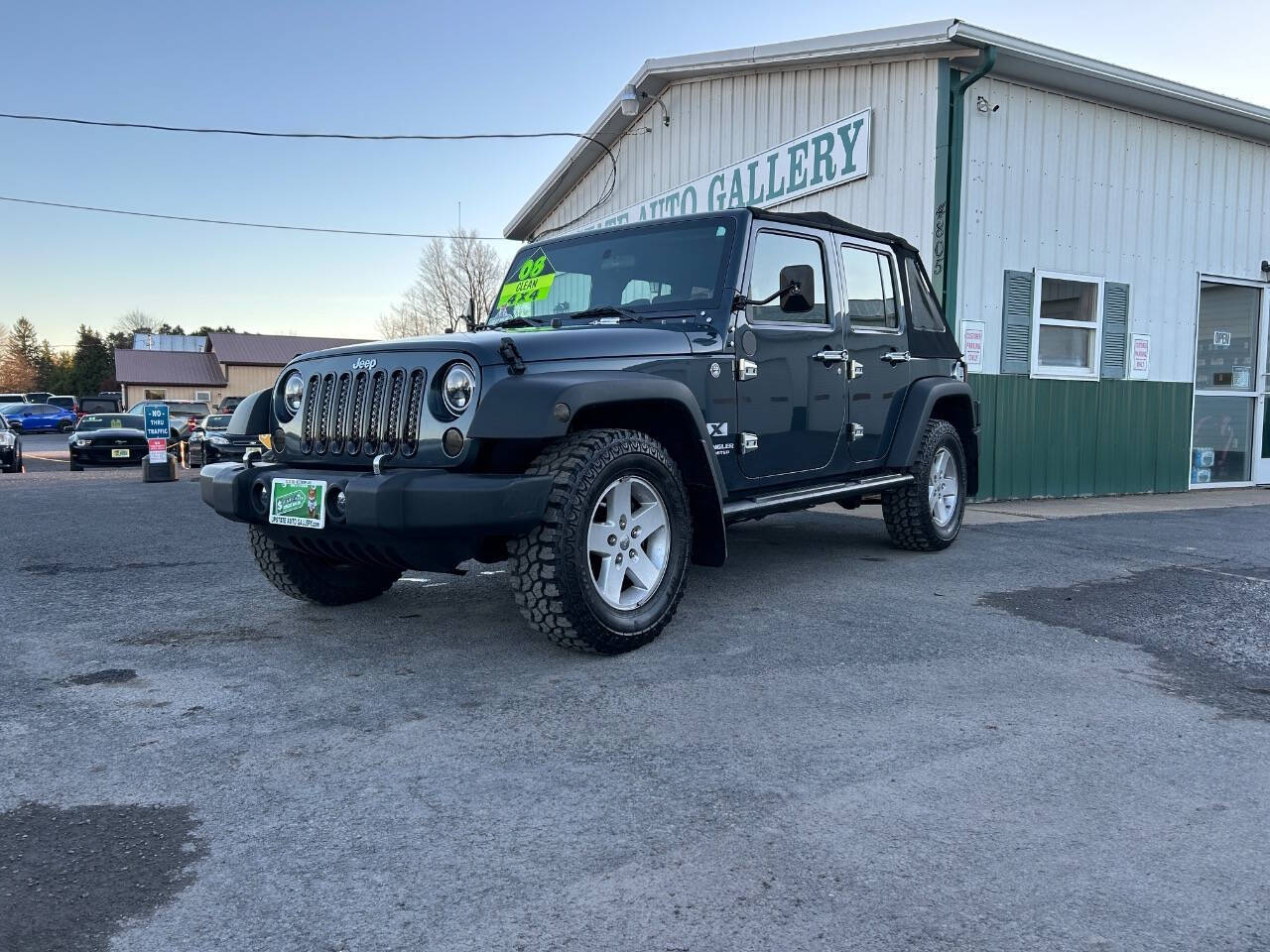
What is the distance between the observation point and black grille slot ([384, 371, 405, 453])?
379 centimetres

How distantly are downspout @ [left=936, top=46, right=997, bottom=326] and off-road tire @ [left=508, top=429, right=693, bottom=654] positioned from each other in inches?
245

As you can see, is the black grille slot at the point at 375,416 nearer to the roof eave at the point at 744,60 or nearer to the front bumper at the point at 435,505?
the front bumper at the point at 435,505

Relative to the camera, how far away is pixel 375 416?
3873 mm

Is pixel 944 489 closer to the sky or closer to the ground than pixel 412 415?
closer to the ground

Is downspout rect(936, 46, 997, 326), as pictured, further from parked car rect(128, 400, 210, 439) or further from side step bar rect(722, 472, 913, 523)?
parked car rect(128, 400, 210, 439)

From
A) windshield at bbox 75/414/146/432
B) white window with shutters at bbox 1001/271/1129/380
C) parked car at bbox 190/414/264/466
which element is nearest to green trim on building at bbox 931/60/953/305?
white window with shutters at bbox 1001/271/1129/380

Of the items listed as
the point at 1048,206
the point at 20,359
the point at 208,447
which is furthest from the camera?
the point at 20,359

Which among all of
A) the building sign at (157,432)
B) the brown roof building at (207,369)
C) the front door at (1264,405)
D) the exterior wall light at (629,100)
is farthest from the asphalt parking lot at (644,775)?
the brown roof building at (207,369)

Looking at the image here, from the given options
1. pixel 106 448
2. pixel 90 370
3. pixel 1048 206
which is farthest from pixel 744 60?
pixel 90 370

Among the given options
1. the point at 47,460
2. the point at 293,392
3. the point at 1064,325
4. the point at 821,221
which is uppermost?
the point at 821,221

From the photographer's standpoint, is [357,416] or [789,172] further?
[789,172]

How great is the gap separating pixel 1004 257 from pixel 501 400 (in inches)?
305

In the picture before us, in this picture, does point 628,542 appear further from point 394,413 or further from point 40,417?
point 40,417

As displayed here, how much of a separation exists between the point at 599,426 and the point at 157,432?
11904 mm
